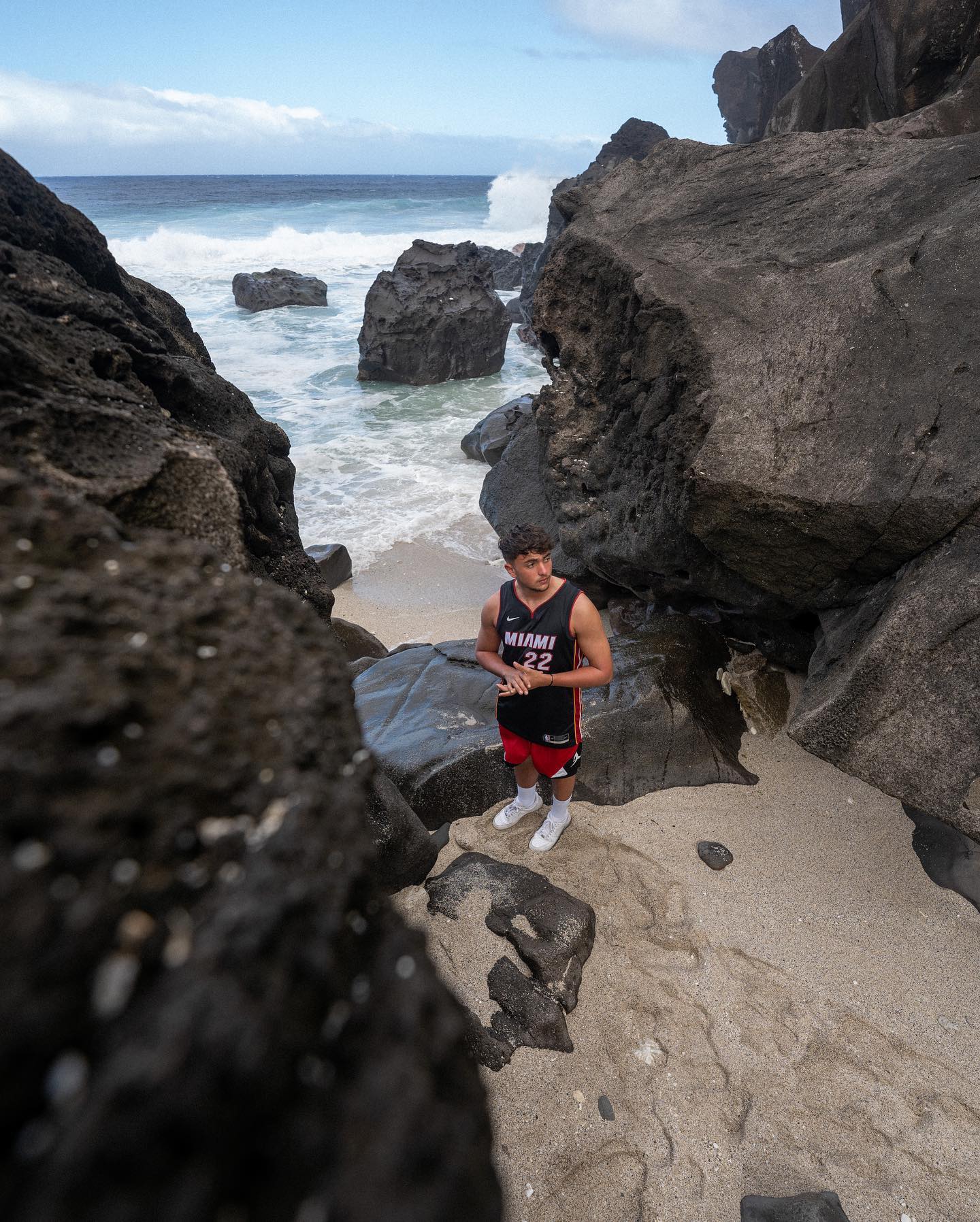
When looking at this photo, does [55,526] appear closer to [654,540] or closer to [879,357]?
[879,357]

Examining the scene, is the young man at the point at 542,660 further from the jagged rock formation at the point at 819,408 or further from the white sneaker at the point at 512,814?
the jagged rock formation at the point at 819,408

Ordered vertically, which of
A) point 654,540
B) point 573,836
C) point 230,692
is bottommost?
point 573,836

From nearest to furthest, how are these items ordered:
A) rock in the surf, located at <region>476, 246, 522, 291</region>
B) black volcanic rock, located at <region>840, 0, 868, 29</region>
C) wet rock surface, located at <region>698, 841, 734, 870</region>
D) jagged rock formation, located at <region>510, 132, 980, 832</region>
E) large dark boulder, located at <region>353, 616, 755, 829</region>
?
jagged rock formation, located at <region>510, 132, 980, 832</region>, wet rock surface, located at <region>698, 841, 734, 870</region>, large dark boulder, located at <region>353, 616, 755, 829</region>, black volcanic rock, located at <region>840, 0, 868, 29</region>, rock in the surf, located at <region>476, 246, 522, 291</region>

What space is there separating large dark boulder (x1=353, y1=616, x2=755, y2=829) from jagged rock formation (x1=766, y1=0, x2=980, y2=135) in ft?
11.8

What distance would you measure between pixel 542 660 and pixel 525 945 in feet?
3.54

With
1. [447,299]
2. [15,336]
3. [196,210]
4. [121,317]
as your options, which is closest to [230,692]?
[15,336]

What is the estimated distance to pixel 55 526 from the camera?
1.06 meters

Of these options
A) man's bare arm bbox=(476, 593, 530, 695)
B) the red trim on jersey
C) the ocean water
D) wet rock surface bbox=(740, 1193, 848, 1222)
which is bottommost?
the ocean water

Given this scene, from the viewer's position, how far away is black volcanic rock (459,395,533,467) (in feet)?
32.0

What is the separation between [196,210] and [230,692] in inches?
2228

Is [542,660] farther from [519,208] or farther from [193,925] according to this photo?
[519,208]

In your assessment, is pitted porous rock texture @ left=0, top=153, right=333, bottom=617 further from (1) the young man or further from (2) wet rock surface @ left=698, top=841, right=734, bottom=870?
(2) wet rock surface @ left=698, top=841, right=734, bottom=870

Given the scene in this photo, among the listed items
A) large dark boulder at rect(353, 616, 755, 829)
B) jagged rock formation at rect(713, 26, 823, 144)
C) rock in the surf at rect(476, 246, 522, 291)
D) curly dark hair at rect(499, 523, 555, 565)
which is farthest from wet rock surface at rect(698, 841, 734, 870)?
rock in the surf at rect(476, 246, 522, 291)

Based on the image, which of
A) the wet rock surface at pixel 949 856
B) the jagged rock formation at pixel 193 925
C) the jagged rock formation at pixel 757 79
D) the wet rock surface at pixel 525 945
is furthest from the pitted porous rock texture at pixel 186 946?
A: the jagged rock formation at pixel 757 79
